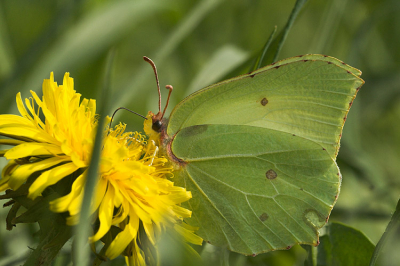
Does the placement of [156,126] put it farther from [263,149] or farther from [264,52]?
[264,52]

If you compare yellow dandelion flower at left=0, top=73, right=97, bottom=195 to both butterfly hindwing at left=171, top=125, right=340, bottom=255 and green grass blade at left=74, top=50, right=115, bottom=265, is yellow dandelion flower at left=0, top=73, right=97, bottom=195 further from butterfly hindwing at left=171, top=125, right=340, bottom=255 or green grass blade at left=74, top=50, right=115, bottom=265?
butterfly hindwing at left=171, top=125, right=340, bottom=255

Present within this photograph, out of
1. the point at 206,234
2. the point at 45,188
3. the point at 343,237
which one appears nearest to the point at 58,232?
the point at 45,188

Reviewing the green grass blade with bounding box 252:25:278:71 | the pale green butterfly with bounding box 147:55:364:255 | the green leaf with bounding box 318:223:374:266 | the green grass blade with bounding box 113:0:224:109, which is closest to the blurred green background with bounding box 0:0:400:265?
the green grass blade with bounding box 113:0:224:109

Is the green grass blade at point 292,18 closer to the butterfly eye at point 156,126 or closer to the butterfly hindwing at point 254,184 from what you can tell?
the butterfly hindwing at point 254,184

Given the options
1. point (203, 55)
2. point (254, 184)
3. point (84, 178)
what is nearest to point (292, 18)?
point (254, 184)

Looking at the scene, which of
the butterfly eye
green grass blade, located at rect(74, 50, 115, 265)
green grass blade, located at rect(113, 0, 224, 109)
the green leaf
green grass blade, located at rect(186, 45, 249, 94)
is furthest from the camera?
green grass blade, located at rect(186, 45, 249, 94)
